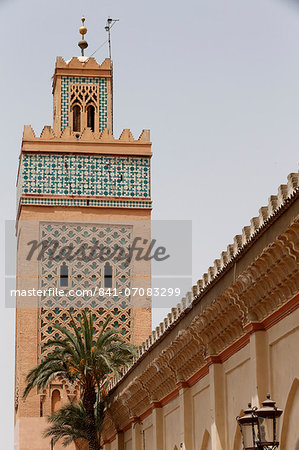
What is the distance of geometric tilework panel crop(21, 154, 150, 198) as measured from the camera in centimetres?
3080

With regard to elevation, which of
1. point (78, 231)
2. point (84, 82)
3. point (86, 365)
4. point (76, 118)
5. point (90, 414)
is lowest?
point (90, 414)

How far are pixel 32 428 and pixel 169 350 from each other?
11797 millimetres

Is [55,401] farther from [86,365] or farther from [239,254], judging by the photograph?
[239,254]

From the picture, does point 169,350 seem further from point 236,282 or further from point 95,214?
point 95,214

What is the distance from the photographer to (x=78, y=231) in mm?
30641

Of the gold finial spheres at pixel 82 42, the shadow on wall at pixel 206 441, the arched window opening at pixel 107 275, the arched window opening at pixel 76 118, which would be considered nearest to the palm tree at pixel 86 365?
the arched window opening at pixel 107 275

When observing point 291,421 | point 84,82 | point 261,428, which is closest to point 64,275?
point 84,82

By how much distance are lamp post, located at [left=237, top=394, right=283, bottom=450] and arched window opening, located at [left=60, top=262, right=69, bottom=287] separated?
2057 cm

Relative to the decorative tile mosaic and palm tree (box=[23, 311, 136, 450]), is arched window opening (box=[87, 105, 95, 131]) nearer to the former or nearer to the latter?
the decorative tile mosaic

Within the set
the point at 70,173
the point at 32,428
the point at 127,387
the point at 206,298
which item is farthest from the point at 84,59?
the point at 206,298

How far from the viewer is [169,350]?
59.2 feet

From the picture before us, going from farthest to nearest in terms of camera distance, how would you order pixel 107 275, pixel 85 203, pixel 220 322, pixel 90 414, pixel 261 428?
pixel 85 203
pixel 107 275
pixel 90 414
pixel 220 322
pixel 261 428

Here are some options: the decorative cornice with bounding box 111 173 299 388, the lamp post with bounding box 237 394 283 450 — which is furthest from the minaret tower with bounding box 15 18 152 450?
the lamp post with bounding box 237 394 283 450

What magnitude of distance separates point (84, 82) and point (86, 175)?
287cm
